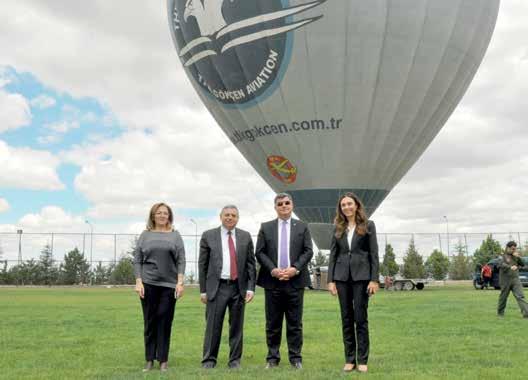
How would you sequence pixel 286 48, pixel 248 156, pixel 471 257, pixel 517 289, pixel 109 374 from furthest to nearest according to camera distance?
pixel 471 257 → pixel 248 156 → pixel 286 48 → pixel 517 289 → pixel 109 374

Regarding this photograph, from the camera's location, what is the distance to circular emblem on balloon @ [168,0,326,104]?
68.2ft

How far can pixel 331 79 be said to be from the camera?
21.2 meters

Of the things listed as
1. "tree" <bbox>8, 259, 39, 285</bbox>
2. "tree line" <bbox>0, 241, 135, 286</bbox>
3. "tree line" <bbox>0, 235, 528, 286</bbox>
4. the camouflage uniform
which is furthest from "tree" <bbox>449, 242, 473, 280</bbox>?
the camouflage uniform

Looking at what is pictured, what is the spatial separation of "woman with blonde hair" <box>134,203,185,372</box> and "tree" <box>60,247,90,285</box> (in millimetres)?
52225

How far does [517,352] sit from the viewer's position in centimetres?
700

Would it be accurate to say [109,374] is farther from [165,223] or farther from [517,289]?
[517,289]

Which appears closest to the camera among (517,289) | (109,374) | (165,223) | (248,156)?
(109,374)

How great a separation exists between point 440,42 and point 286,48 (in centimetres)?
542

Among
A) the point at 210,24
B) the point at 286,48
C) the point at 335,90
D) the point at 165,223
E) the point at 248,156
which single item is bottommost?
the point at 165,223

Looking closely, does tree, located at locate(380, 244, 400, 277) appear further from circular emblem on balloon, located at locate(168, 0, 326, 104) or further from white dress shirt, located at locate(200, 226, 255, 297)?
white dress shirt, located at locate(200, 226, 255, 297)

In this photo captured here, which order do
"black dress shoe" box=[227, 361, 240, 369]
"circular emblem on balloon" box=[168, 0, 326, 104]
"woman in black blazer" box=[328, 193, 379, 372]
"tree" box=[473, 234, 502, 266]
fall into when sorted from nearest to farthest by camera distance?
"woman in black blazer" box=[328, 193, 379, 372], "black dress shoe" box=[227, 361, 240, 369], "circular emblem on balloon" box=[168, 0, 326, 104], "tree" box=[473, 234, 502, 266]

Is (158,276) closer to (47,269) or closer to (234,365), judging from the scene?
(234,365)

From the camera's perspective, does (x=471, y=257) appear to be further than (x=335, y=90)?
Yes

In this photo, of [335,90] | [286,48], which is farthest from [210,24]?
[335,90]
